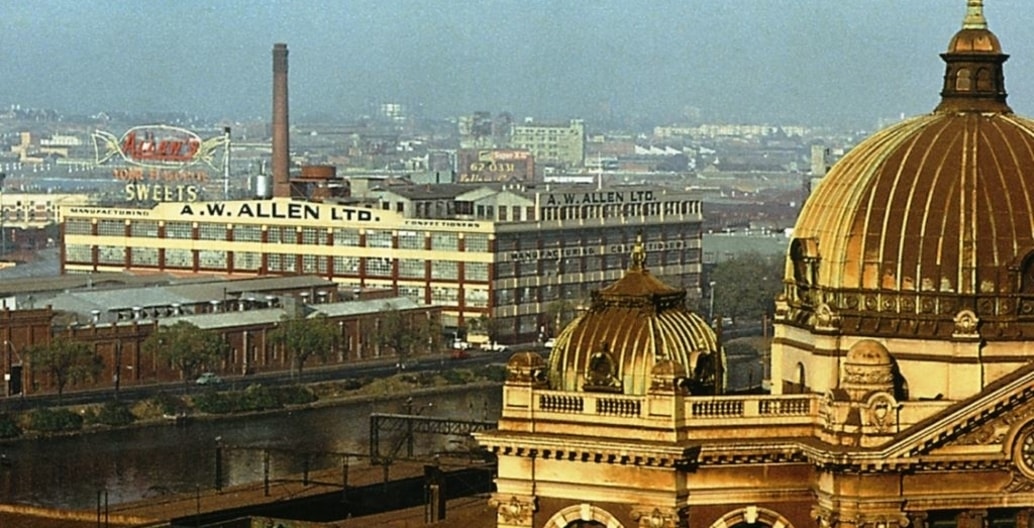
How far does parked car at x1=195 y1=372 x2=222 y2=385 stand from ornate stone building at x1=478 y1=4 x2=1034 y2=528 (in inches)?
3872

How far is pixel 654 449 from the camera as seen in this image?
64.2 meters

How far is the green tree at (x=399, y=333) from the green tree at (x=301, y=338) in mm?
7190

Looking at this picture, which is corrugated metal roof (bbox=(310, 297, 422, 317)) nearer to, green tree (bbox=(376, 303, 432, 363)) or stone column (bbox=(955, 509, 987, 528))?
green tree (bbox=(376, 303, 432, 363))

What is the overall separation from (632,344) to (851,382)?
5.45 metres

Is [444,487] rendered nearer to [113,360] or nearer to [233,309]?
[113,360]

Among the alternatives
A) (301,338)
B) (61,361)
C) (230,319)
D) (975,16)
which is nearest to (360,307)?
(301,338)

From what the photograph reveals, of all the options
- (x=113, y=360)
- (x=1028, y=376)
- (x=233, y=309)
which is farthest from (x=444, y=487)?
(x=233, y=309)

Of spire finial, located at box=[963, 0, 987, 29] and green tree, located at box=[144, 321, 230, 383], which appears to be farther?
green tree, located at box=[144, 321, 230, 383]

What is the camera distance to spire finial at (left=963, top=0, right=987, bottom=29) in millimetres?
70688

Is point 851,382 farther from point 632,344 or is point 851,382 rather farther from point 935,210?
point 632,344

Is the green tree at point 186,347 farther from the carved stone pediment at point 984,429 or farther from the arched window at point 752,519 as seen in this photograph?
the carved stone pediment at point 984,429

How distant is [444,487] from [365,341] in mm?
94804

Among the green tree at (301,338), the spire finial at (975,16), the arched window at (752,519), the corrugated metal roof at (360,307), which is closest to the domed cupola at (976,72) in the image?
the spire finial at (975,16)

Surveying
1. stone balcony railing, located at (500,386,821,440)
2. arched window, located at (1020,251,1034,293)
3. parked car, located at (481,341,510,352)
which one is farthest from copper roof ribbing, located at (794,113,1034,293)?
parked car, located at (481,341,510,352)
